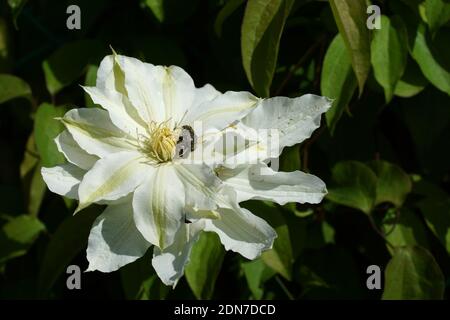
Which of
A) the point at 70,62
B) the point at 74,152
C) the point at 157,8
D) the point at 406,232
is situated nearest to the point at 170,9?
the point at 157,8

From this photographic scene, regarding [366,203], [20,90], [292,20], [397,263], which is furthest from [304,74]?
[20,90]

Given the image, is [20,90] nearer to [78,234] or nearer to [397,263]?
[78,234]

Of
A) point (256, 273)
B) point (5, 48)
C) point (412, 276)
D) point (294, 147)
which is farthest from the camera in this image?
point (5, 48)

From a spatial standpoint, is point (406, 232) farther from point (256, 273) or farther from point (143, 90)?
point (143, 90)

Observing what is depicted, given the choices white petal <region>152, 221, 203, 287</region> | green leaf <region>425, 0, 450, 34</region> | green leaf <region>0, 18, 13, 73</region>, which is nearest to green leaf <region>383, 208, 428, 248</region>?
green leaf <region>425, 0, 450, 34</region>

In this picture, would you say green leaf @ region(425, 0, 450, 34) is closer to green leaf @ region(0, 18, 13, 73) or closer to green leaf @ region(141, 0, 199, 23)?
green leaf @ region(141, 0, 199, 23)

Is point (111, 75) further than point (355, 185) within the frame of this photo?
No

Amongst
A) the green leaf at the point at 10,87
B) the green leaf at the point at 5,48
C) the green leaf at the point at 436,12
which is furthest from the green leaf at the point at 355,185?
the green leaf at the point at 5,48
